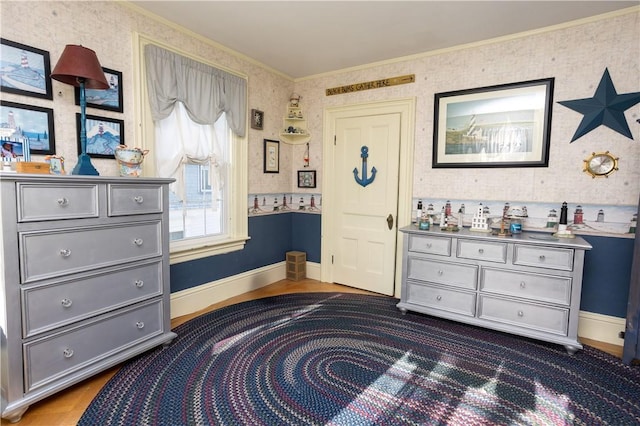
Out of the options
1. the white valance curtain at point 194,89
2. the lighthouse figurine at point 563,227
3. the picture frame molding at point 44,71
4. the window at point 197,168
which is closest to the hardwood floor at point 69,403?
the lighthouse figurine at point 563,227

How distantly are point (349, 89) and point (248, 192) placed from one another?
168 centimetres

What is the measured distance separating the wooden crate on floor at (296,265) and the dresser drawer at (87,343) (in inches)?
79.2

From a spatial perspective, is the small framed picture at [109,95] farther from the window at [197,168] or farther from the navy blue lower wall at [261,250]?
the navy blue lower wall at [261,250]

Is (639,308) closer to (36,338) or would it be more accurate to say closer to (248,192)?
(248,192)

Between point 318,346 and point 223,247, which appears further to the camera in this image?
point 223,247

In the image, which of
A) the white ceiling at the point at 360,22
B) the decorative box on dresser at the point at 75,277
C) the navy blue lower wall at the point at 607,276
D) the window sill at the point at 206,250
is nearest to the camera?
the decorative box on dresser at the point at 75,277

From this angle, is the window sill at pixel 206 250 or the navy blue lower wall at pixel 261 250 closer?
the window sill at pixel 206 250

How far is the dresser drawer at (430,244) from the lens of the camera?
2979 millimetres

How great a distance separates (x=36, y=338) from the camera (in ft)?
5.95

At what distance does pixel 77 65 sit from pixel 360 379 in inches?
105

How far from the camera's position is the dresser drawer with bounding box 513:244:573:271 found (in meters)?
2.52

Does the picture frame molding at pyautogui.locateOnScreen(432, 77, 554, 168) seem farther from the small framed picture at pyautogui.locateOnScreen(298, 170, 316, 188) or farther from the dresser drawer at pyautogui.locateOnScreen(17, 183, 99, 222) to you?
the dresser drawer at pyautogui.locateOnScreen(17, 183, 99, 222)

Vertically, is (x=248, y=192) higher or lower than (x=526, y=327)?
higher

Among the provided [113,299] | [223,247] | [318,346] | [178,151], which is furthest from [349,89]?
[113,299]
